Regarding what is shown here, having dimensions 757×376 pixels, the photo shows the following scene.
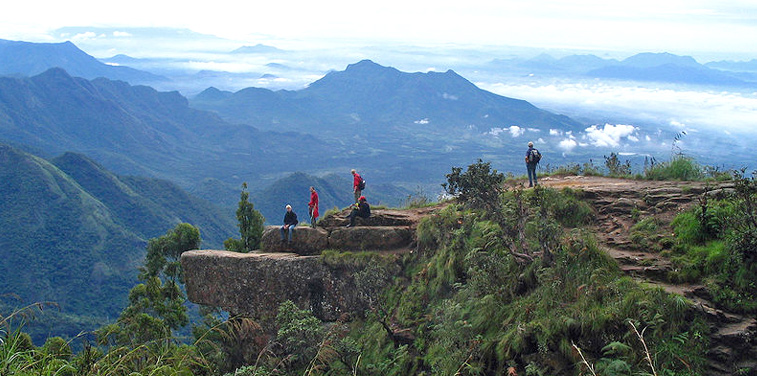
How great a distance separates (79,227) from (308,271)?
223 feet

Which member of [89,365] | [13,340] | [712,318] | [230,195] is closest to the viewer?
[13,340]

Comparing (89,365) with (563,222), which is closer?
(89,365)

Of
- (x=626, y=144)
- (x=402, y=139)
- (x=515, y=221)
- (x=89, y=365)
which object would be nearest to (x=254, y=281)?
(x=515, y=221)

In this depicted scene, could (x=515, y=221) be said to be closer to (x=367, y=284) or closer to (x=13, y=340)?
(x=367, y=284)

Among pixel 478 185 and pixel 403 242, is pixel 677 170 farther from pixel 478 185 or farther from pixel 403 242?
pixel 403 242

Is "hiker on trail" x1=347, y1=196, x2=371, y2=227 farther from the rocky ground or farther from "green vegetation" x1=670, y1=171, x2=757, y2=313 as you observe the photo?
"green vegetation" x1=670, y1=171, x2=757, y2=313

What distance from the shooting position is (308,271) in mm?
14609

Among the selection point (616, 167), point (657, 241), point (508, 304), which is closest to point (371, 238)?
point (508, 304)

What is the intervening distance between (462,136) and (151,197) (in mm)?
130370

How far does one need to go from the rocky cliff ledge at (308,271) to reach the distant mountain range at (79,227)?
35.1 metres

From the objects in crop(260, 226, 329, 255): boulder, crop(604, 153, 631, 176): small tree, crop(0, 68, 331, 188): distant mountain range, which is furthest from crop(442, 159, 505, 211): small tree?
crop(0, 68, 331, 188): distant mountain range

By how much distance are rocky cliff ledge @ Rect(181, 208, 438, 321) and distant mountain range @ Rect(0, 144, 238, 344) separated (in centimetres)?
3513

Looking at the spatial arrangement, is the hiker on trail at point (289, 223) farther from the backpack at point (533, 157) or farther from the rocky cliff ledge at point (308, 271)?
the backpack at point (533, 157)

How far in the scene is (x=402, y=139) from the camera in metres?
189
